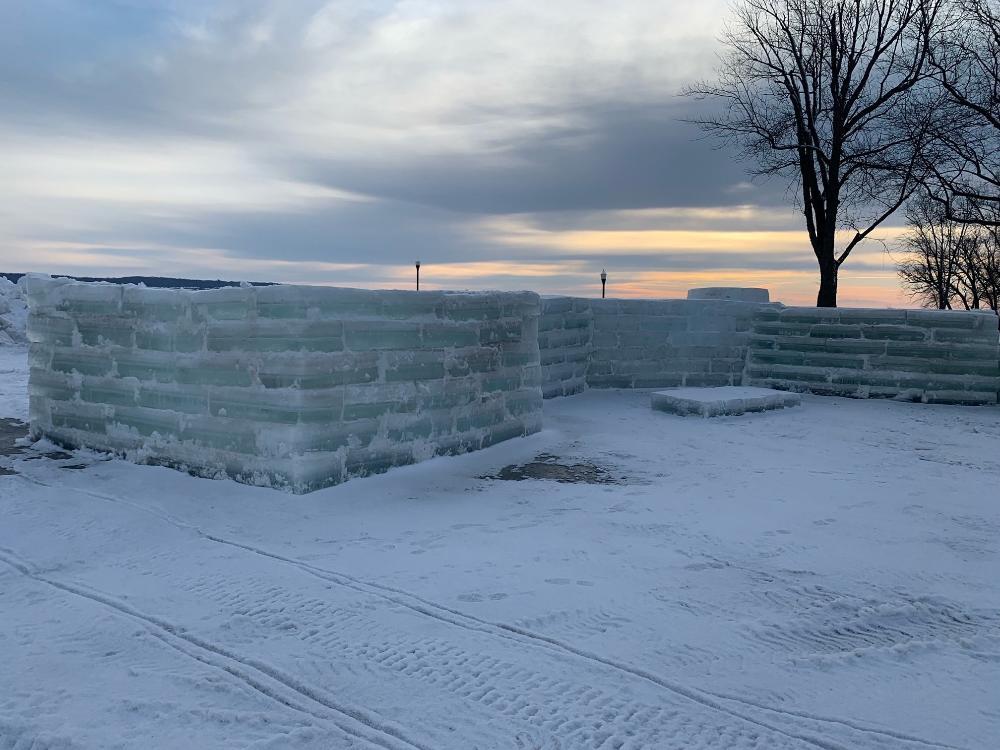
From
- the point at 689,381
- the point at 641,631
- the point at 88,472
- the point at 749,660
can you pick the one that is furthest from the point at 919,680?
the point at 689,381

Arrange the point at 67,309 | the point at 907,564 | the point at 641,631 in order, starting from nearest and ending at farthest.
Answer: the point at 641,631 → the point at 907,564 → the point at 67,309

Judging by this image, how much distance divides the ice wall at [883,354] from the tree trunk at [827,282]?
24.5 feet

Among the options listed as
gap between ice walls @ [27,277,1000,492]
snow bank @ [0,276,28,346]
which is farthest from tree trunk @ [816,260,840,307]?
snow bank @ [0,276,28,346]

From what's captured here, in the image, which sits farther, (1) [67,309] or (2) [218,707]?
(1) [67,309]

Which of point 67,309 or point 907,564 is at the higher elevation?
point 67,309

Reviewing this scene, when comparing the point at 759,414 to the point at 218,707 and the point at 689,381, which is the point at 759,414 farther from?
the point at 218,707

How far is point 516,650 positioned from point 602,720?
0.55m

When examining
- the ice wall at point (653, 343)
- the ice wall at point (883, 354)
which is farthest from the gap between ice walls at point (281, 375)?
the ice wall at point (883, 354)

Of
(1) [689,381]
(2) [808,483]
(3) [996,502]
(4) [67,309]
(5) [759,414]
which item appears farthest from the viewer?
(1) [689,381]

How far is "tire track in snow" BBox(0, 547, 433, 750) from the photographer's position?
255 centimetres

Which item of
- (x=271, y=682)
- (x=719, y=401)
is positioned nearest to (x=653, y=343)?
(x=719, y=401)

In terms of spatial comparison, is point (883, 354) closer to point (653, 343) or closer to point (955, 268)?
point (653, 343)

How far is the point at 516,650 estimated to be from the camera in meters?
3.12

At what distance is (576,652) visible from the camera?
3.10 metres
